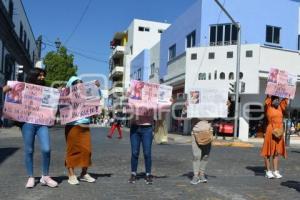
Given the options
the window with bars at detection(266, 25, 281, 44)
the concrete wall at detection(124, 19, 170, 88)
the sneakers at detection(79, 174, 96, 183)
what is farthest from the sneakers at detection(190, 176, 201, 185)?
the concrete wall at detection(124, 19, 170, 88)

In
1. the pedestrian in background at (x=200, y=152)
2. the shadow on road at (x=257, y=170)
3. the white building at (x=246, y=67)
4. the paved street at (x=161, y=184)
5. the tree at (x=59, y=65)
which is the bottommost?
the paved street at (x=161, y=184)

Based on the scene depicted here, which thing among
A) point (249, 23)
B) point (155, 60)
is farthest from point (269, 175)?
point (155, 60)

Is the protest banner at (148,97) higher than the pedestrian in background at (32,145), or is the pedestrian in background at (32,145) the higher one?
the protest banner at (148,97)

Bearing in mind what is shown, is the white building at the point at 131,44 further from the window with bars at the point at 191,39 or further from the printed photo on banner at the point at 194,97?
the printed photo on banner at the point at 194,97

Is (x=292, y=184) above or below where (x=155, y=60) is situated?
below

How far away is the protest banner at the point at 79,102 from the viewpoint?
8.43 m

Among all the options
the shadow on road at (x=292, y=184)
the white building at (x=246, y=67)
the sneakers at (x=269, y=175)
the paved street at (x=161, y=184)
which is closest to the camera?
the paved street at (x=161, y=184)

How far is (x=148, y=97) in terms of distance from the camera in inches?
360

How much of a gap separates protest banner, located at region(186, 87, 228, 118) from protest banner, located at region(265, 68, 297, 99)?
1.14 m

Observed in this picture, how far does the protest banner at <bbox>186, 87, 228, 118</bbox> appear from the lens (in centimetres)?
927

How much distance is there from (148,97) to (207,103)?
1.11 metres

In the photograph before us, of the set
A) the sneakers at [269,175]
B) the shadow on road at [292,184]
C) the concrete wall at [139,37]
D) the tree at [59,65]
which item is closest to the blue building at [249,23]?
the tree at [59,65]

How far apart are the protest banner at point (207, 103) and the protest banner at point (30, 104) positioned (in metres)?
2.49

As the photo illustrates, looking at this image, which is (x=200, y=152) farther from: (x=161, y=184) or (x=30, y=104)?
(x=30, y=104)
